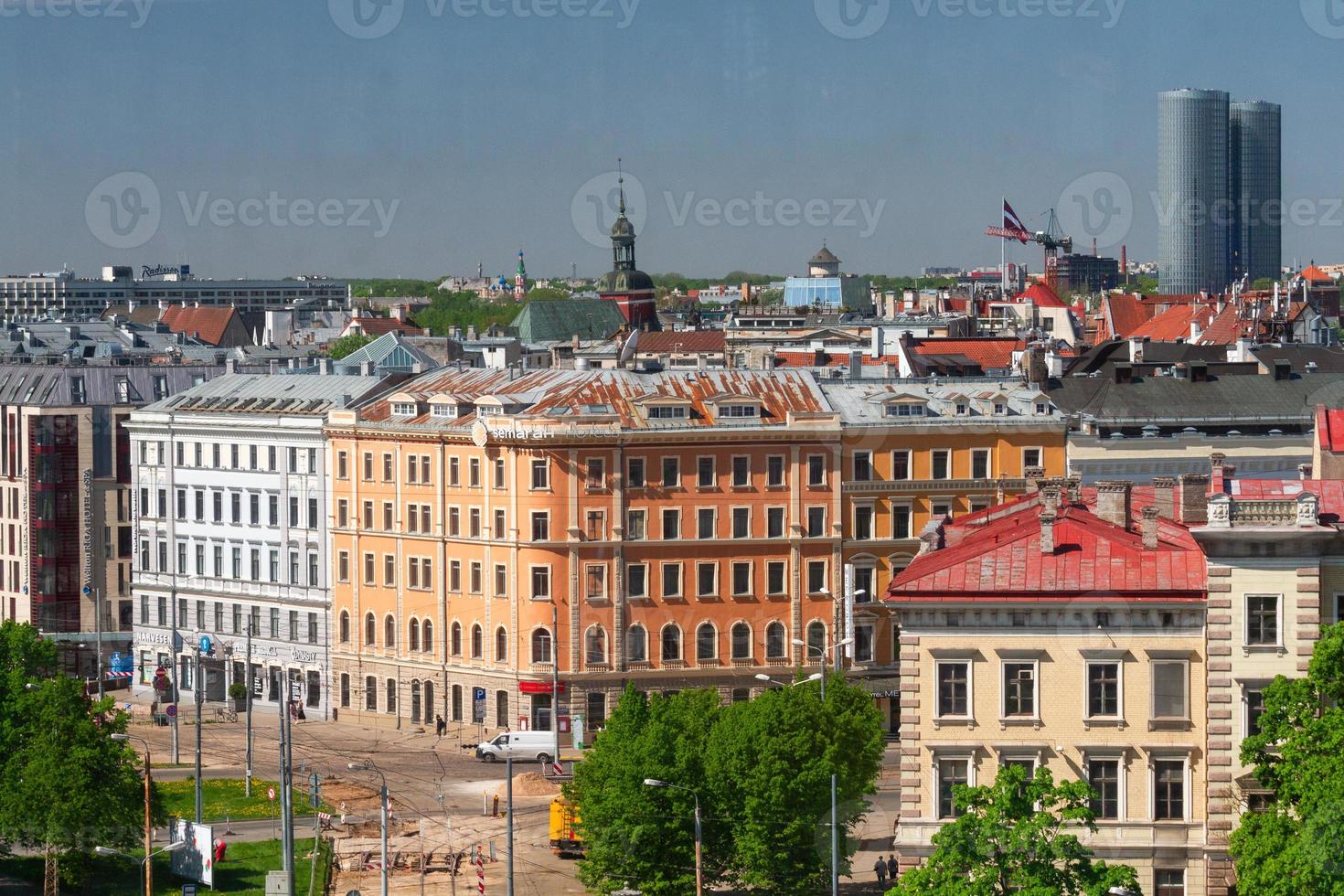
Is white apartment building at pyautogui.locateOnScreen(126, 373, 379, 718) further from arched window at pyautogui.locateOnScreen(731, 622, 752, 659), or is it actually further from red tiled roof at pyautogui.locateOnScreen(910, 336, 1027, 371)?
red tiled roof at pyautogui.locateOnScreen(910, 336, 1027, 371)

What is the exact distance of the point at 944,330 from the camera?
180500 mm

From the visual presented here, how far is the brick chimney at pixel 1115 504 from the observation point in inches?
2805

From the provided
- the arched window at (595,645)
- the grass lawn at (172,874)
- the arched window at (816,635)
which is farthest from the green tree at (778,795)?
the arched window at (816,635)

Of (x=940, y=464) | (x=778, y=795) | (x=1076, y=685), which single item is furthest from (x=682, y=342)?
(x=1076, y=685)

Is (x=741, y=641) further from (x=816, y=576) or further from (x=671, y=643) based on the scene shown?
(x=816, y=576)

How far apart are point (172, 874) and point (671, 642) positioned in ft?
94.7

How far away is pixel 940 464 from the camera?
356 feet

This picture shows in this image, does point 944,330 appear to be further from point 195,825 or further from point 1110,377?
point 195,825

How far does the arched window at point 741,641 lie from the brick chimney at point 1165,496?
3319 centimetres

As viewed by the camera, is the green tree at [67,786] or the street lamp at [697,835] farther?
the green tree at [67,786]

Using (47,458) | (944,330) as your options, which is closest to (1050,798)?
(47,458)

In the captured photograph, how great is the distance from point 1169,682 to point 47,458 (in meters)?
75.4

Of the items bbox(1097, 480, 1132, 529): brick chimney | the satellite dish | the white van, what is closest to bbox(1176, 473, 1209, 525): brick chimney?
bbox(1097, 480, 1132, 529): brick chimney

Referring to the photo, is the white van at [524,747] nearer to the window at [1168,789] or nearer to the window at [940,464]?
the window at [940,464]
